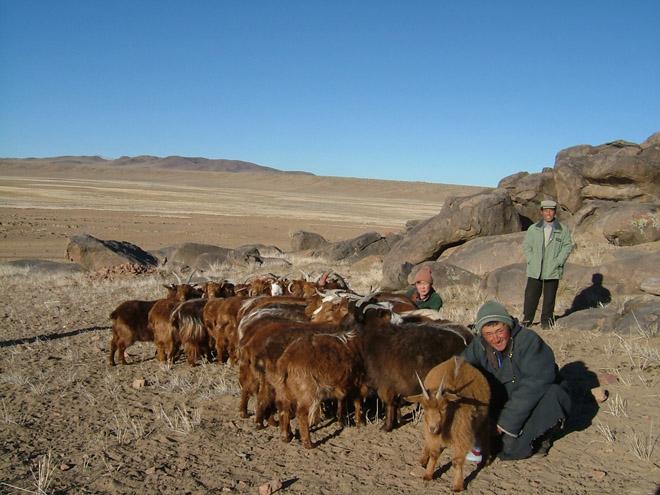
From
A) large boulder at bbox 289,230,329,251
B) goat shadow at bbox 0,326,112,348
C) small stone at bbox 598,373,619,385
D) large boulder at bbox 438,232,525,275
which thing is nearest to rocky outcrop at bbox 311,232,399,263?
large boulder at bbox 289,230,329,251

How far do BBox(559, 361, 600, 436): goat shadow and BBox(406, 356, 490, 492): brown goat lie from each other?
113 centimetres

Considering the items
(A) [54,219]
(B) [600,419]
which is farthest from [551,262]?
(A) [54,219]

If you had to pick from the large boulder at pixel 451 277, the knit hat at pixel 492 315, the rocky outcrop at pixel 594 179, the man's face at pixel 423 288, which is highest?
the rocky outcrop at pixel 594 179

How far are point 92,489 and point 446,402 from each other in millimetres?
2902

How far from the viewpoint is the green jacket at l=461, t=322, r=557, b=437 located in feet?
17.4

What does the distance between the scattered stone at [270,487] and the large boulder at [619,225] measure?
42.3ft

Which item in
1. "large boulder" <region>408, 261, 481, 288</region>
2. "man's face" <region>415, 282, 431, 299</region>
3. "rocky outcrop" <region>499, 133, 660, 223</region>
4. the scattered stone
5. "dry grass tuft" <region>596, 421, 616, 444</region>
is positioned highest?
"rocky outcrop" <region>499, 133, 660, 223</region>

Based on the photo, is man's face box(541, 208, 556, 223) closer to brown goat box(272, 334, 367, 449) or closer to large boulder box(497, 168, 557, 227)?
brown goat box(272, 334, 367, 449)

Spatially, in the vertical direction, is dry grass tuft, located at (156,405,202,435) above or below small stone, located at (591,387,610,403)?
below

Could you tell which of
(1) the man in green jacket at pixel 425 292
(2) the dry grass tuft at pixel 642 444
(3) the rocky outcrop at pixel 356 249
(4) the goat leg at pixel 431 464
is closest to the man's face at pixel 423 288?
(1) the man in green jacket at pixel 425 292

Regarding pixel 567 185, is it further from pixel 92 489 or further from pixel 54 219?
pixel 54 219

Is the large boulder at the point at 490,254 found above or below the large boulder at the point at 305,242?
above

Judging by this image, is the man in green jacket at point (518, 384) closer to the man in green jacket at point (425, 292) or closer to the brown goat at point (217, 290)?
the man in green jacket at point (425, 292)

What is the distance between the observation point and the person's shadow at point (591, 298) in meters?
12.3
